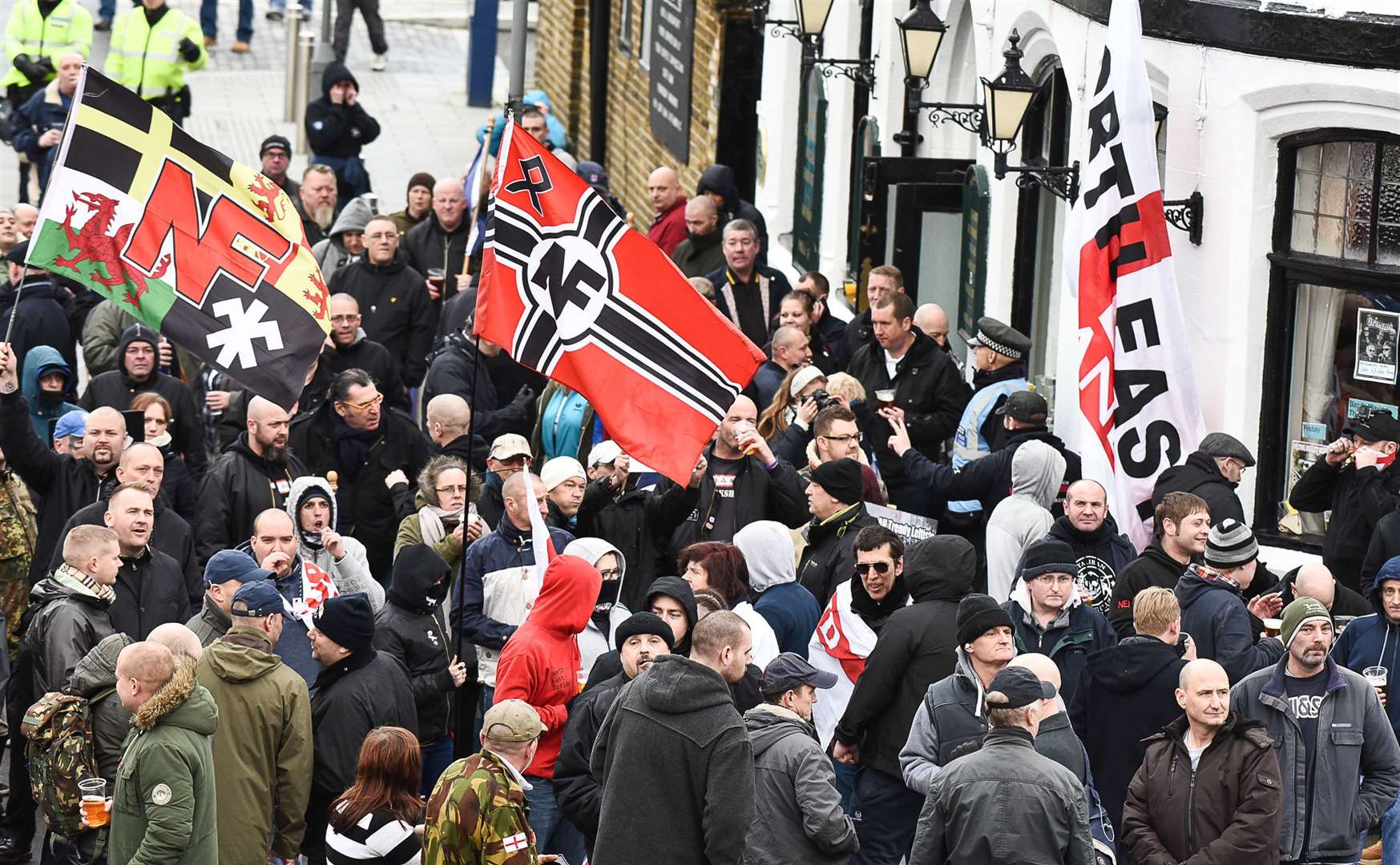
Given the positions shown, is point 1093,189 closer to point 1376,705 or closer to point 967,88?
point 1376,705

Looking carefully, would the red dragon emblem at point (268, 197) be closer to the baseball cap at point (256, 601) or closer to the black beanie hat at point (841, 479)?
the baseball cap at point (256, 601)

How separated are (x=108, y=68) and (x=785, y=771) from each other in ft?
51.6

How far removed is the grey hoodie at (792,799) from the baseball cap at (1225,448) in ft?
11.4

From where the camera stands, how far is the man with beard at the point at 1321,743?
856cm

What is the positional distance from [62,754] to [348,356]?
16.4 ft

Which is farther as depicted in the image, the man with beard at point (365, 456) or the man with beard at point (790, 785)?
the man with beard at point (365, 456)

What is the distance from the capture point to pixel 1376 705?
8.63m

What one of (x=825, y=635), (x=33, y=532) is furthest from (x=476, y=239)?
(x=825, y=635)

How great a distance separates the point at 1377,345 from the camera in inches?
430

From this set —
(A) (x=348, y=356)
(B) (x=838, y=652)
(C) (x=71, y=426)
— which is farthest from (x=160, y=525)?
(B) (x=838, y=652)

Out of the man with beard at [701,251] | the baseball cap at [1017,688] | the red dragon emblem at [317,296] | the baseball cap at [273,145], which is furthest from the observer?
the baseball cap at [273,145]

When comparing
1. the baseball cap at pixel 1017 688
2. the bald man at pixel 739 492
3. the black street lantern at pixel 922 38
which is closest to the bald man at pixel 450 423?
the bald man at pixel 739 492

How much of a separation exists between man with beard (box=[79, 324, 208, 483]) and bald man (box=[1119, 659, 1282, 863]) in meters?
5.89

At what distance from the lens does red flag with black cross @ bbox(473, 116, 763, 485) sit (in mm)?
9438
